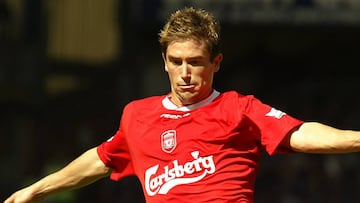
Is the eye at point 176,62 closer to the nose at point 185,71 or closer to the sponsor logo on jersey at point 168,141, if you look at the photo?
the nose at point 185,71

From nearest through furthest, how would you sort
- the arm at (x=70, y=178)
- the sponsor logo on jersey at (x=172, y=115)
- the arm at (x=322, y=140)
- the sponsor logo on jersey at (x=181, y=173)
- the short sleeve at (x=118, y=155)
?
the arm at (x=322, y=140)
the sponsor logo on jersey at (x=181, y=173)
the sponsor logo on jersey at (x=172, y=115)
the short sleeve at (x=118, y=155)
the arm at (x=70, y=178)

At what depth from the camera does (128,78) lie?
14562 millimetres

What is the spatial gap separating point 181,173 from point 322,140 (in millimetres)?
694

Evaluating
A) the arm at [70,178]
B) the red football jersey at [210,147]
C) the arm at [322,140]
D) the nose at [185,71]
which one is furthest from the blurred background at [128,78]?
the arm at [322,140]

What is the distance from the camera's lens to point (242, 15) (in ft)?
44.8

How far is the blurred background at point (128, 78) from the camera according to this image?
45.9ft

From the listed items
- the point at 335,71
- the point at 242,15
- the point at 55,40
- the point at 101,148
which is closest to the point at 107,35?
the point at 55,40

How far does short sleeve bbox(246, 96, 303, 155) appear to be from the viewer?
203 inches

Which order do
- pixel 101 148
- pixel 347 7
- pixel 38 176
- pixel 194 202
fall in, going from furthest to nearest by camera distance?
pixel 38 176 < pixel 347 7 < pixel 101 148 < pixel 194 202

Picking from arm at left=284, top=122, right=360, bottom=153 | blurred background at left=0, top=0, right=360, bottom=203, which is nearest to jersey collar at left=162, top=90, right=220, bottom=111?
arm at left=284, top=122, right=360, bottom=153

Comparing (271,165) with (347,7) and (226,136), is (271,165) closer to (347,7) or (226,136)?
(347,7)

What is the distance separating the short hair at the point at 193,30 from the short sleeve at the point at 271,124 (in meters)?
0.33

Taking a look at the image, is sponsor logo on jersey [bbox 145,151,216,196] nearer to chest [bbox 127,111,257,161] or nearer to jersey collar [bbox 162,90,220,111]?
chest [bbox 127,111,257,161]

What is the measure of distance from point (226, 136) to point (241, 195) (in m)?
0.29
